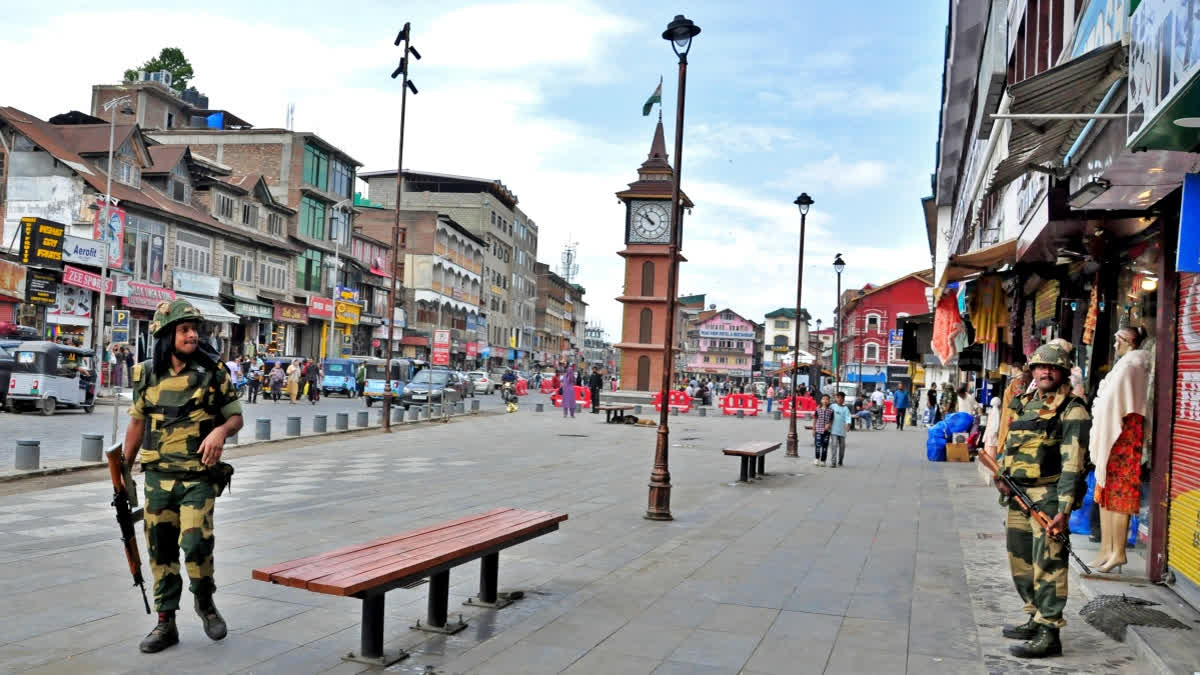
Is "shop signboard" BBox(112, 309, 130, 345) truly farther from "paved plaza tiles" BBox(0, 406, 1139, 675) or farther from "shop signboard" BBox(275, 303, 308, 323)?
"shop signboard" BBox(275, 303, 308, 323)

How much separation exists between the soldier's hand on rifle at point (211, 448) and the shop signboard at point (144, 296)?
36291 mm

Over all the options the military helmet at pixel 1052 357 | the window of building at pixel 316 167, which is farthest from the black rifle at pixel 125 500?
the window of building at pixel 316 167

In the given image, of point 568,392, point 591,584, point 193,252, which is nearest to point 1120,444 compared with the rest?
point 591,584

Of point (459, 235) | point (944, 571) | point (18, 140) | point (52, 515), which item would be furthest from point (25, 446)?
point (459, 235)

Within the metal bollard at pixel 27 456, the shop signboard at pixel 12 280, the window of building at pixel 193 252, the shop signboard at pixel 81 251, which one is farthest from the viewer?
the window of building at pixel 193 252

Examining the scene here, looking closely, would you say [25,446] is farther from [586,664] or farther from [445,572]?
[586,664]

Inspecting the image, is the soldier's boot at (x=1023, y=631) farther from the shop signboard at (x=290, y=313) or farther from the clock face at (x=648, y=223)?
the shop signboard at (x=290, y=313)

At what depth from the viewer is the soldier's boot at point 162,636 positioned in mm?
5492

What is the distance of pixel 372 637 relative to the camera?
548cm

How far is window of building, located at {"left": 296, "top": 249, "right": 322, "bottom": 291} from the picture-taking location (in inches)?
2149

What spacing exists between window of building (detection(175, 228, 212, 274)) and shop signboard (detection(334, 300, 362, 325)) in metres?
11.9

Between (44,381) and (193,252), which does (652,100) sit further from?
(193,252)

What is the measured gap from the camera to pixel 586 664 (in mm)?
5652

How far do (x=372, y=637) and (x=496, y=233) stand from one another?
278ft
